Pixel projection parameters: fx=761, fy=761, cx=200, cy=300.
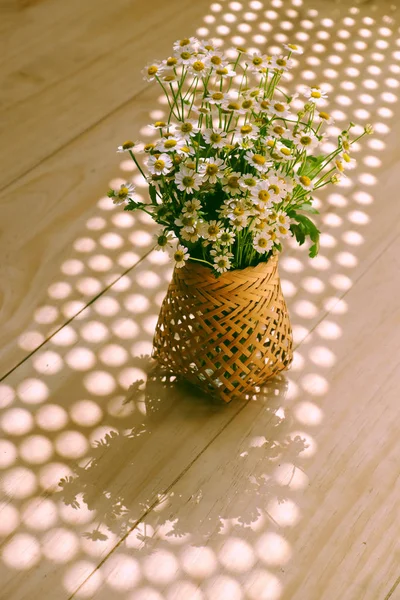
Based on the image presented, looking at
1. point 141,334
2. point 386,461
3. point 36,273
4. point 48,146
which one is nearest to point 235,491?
point 386,461

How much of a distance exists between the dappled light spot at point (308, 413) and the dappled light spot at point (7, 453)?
0.48m

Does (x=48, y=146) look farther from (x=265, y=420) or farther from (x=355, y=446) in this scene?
(x=355, y=446)

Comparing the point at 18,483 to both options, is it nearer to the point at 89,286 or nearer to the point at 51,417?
the point at 51,417

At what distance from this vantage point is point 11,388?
1.35 m

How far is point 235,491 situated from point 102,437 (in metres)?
0.24

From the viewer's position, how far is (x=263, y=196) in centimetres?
99

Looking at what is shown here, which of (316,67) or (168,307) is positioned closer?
(168,307)

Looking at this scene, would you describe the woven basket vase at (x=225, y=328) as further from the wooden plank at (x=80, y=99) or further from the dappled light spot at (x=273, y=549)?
the wooden plank at (x=80, y=99)

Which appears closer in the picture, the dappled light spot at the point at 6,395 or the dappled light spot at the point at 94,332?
the dappled light spot at the point at 6,395

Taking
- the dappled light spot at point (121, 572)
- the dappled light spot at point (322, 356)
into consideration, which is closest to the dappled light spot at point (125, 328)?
the dappled light spot at point (322, 356)

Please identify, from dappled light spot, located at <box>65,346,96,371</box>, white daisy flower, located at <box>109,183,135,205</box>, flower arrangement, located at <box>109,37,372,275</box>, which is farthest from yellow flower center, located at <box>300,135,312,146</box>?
dappled light spot, located at <box>65,346,96,371</box>

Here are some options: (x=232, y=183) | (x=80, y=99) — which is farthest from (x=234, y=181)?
(x=80, y=99)

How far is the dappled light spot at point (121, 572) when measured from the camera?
1.12m

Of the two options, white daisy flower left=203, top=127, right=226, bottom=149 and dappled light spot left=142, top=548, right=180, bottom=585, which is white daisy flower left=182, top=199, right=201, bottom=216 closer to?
white daisy flower left=203, top=127, right=226, bottom=149
